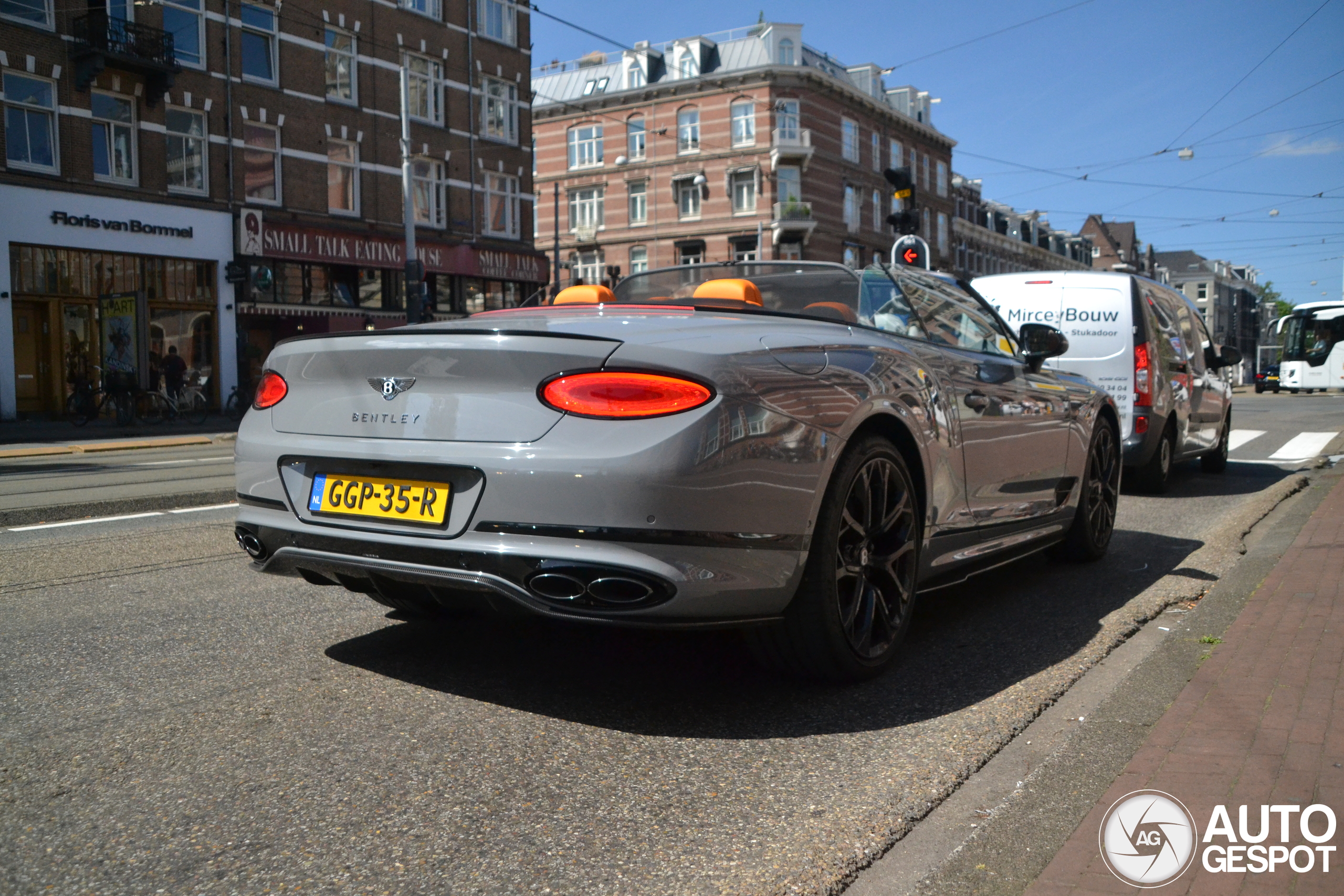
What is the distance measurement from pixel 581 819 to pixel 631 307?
6.31ft

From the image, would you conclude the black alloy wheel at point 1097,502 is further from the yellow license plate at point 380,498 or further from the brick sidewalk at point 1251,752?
the yellow license plate at point 380,498

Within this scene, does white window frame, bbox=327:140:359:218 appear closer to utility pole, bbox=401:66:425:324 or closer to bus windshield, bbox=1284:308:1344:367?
utility pole, bbox=401:66:425:324

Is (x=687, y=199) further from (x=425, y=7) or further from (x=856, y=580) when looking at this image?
(x=856, y=580)

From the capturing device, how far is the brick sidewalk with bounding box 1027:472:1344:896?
217 cm

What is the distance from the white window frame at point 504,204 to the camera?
34156 mm

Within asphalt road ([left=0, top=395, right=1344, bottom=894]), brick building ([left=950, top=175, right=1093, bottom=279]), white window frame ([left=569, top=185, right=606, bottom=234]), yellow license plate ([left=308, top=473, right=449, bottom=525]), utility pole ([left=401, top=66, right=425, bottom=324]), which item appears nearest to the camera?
asphalt road ([left=0, top=395, right=1344, bottom=894])

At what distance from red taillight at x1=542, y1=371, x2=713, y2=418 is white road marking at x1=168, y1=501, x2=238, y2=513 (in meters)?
5.88

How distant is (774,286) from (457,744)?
265 centimetres

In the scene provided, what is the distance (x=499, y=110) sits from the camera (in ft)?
113

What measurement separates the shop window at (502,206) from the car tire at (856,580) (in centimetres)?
3165

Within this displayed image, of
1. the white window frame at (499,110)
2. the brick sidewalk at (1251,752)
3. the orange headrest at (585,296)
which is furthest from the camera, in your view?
the white window frame at (499,110)

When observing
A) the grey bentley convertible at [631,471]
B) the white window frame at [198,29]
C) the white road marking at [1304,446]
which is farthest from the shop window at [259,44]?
the grey bentley convertible at [631,471]

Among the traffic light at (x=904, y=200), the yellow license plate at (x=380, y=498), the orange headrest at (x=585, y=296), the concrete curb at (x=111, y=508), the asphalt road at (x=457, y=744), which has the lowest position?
the concrete curb at (x=111, y=508)

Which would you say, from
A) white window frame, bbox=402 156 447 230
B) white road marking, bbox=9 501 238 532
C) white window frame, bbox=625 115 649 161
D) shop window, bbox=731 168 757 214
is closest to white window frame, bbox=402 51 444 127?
white window frame, bbox=402 156 447 230
